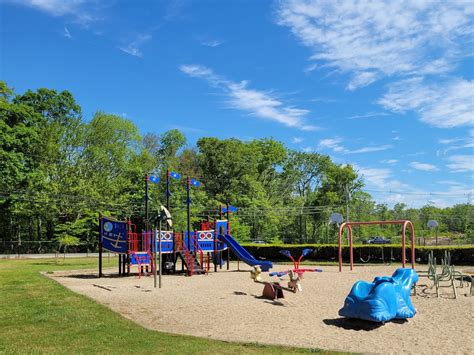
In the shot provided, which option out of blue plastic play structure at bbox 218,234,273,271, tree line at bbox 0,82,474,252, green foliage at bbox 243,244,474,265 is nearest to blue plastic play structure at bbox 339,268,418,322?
blue plastic play structure at bbox 218,234,273,271

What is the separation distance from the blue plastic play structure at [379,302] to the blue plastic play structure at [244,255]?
9.06 m

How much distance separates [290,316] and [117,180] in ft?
125

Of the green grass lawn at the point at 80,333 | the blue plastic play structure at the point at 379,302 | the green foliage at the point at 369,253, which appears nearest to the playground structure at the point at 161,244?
the green grass lawn at the point at 80,333

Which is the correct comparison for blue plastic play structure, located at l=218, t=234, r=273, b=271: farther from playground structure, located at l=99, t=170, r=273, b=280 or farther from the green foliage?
the green foliage

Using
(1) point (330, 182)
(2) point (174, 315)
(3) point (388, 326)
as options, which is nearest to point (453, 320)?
(3) point (388, 326)

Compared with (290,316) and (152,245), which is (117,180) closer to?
(152,245)

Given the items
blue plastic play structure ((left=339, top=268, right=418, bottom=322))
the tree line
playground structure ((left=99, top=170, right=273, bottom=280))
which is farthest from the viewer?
the tree line

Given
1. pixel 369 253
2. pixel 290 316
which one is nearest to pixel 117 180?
pixel 369 253

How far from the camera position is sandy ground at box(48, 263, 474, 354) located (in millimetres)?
7762

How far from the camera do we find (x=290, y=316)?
10.0 metres

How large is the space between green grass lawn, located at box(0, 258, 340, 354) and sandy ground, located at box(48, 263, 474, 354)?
1.66 ft

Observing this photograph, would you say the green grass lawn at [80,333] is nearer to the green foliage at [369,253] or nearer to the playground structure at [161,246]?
the playground structure at [161,246]

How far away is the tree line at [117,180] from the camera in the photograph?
41094 millimetres

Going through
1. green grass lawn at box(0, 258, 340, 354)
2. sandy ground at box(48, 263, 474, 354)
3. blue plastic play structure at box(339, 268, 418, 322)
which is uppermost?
blue plastic play structure at box(339, 268, 418, 322)
